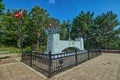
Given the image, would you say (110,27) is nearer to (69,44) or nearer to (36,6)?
(69,44)

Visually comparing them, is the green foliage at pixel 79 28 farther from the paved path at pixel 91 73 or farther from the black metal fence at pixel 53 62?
the paved path at pixel 91 73

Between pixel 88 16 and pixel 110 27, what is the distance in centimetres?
729

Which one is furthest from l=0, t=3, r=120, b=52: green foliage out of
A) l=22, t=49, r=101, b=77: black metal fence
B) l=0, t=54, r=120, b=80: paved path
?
l=0, t=54, r=120, b=80: paved path

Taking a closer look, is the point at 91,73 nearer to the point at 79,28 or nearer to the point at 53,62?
the point at 53,62

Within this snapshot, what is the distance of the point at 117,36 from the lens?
89.0 feet

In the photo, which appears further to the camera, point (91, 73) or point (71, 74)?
point (91, 73)

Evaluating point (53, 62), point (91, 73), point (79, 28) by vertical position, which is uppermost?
point (79, 28)

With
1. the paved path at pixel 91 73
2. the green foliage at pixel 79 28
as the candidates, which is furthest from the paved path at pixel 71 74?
the green foliage at pixel 79 28

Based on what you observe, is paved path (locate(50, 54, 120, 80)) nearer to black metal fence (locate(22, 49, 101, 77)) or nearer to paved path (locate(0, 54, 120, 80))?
paved path (locate(0, 54, 120, 80))

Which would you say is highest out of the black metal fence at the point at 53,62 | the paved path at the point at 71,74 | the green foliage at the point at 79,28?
the green foliage at the point at 79,28

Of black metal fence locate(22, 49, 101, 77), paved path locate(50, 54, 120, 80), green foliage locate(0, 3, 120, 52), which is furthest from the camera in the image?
green foliage locate(0, 3, 120, 52)

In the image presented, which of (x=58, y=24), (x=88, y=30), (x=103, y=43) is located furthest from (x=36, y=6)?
(x=103, y=43)

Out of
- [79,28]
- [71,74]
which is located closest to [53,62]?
[71,74]

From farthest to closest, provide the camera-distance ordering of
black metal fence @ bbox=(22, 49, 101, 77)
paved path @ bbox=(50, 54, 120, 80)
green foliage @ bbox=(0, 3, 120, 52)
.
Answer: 1. green foliage @ bbox=(0, 3, 120, 52)
2. black metal fence @ bbox=(22, 49, 101, 77)
3. paved path @ bbox=(50, 54, 120, 80)
